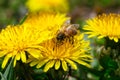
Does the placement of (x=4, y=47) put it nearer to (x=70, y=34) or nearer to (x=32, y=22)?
(x=70, y=34)

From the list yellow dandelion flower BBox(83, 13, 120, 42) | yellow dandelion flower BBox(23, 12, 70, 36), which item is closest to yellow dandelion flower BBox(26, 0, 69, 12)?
yellow dandelion flower BBox(23, 12, 70, 36)

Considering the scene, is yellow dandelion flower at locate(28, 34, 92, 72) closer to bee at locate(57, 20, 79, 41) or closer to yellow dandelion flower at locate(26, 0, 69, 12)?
bee at locate(57, 20, 79, 41)

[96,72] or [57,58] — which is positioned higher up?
[57,58]

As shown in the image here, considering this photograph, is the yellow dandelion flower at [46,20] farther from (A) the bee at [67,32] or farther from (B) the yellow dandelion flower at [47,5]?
(B) the yellow dandelion flower at [47,5]

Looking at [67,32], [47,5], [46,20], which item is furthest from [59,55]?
[47,5]

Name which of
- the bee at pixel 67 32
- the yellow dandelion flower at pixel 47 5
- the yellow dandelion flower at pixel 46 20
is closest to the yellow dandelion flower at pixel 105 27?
the bee at pixel 67 32

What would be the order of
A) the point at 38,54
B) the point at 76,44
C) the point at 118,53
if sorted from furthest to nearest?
the point at 118,53 < the point at 76,44 < the point at 38,54

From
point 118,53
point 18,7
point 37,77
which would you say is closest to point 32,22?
point 37,77

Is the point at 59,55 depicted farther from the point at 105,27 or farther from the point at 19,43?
the point at 105,27
